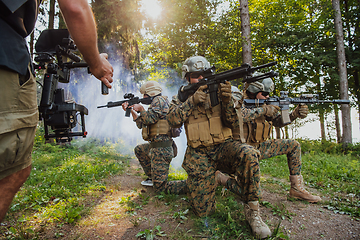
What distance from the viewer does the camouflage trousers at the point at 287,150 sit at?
395 cm

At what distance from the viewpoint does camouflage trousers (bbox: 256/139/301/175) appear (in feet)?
13.0

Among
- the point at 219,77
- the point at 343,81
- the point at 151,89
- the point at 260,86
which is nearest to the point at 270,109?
the point at 260,86

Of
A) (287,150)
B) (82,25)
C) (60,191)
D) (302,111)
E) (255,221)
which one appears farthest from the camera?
(302,111)

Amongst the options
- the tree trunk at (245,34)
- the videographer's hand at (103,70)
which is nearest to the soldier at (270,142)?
the videographer's hand at (103,70)

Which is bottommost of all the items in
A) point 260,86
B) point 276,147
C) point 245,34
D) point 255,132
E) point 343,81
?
point 276,147

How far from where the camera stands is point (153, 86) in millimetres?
4789

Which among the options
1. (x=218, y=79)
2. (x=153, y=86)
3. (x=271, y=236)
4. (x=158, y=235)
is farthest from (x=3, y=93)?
(x=153, y=86)

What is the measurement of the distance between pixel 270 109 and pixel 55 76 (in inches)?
146

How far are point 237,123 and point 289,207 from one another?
158cm

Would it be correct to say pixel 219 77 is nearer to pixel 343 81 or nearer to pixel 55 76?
pixel 55 76

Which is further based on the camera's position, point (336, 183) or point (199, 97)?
point (336, 183)

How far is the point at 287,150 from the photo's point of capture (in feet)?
13.2

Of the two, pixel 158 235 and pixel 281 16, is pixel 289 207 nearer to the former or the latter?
pixel 158 235

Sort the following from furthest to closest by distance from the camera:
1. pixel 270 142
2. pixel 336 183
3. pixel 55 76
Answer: pixel 336 183, pixel 270 142, pixel 55 76
